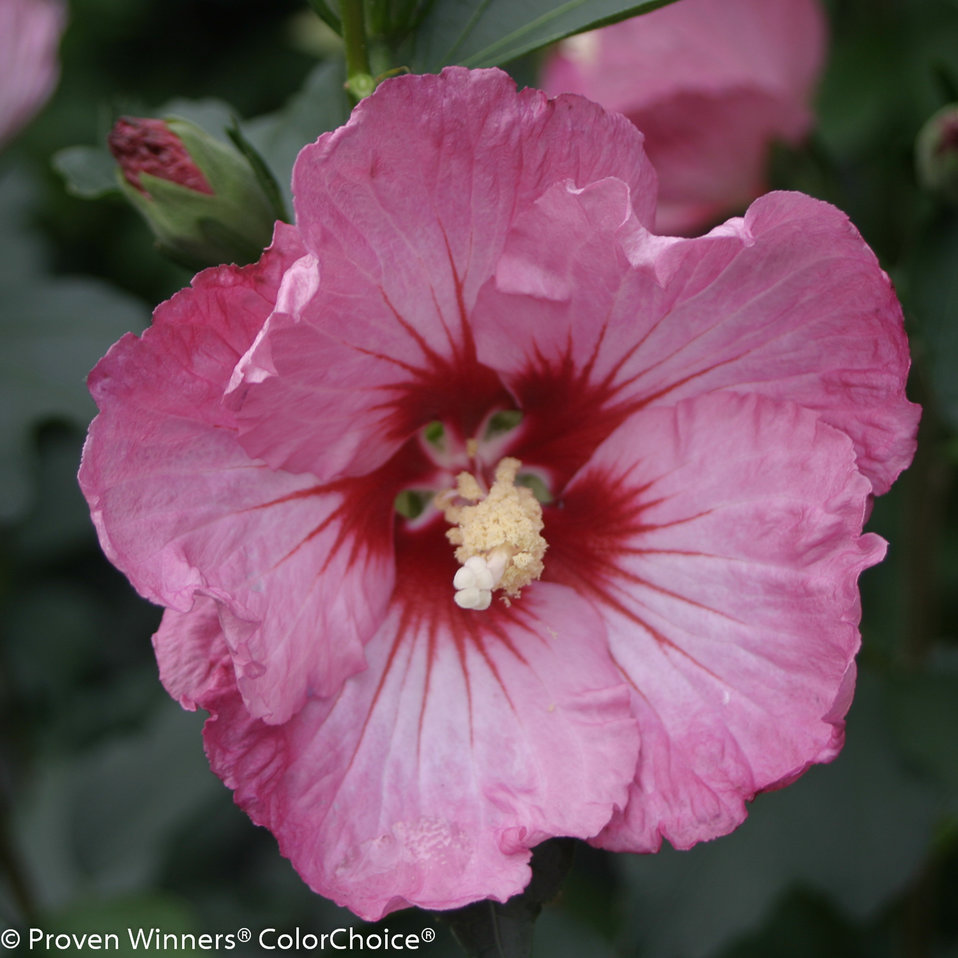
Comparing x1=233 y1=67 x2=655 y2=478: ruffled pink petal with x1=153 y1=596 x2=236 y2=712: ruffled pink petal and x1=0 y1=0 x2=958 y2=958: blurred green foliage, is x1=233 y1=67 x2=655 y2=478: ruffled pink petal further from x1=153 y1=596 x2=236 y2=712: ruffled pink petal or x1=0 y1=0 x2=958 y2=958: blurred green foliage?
x1=0 y1=0 x2=958 y2=958: blurred green foliage

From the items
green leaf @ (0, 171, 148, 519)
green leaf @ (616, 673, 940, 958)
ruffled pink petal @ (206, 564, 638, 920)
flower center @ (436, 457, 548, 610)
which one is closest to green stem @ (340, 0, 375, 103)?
flower center @ (436, 457, 548, 610)

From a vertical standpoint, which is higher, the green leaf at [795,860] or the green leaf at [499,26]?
the green leaf at [499,26]

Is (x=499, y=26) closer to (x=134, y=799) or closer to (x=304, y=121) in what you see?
(x=304, y=121)

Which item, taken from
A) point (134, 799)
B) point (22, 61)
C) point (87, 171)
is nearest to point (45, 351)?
point (22, 61)

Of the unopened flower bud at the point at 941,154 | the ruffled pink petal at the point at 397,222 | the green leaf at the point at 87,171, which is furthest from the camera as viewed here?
the unopened flower bud at the point at 941,154

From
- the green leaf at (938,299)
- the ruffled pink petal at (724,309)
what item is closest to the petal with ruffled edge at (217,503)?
the ruffled pink petal at (724,309)

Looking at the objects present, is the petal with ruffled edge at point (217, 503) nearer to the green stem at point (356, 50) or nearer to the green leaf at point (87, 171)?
the green stem at point (356, 50)
